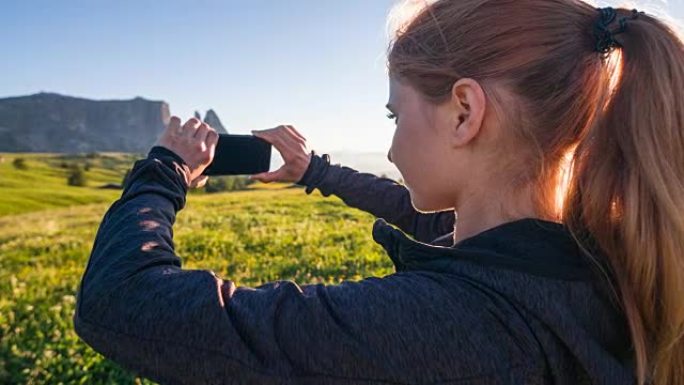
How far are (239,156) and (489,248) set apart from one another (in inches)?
57.4

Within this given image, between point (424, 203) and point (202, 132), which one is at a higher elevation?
point (202, 132)

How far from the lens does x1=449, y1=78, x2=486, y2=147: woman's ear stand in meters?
1.55

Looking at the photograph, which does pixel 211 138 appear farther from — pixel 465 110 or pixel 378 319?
pixel 378 319

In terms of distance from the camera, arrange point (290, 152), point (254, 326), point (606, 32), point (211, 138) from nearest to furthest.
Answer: point (254, 326) < point (606, 32) < point (211, 138) < point (290, 152)

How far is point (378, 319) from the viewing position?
1.34 m

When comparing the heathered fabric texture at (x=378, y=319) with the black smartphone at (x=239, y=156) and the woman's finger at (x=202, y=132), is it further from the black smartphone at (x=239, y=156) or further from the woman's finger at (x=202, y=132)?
the black smartphone at (x=239, y=156)

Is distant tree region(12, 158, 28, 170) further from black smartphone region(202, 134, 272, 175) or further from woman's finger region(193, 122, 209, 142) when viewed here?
woman's finger region(193, 122, 209, 142)

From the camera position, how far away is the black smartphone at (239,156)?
8.27 ft

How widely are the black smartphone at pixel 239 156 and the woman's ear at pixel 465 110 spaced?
3.93 feet

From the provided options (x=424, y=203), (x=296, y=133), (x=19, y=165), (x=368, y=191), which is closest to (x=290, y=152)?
(x=296, y=133)

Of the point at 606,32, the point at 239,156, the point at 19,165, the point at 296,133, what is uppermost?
the point at 606,32

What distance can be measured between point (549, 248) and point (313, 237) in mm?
9671

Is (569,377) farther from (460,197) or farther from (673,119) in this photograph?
(673,119)

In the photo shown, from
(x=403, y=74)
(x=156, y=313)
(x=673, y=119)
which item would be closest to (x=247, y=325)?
(x=156, y=313)
